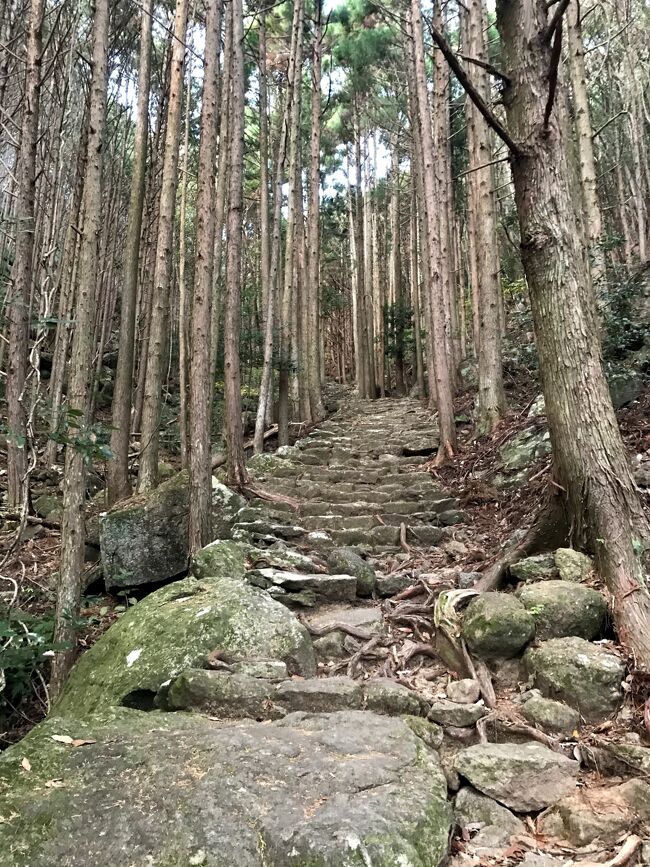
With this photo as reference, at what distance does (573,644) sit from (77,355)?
3.85 m

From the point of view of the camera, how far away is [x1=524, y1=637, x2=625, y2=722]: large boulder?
270 cm

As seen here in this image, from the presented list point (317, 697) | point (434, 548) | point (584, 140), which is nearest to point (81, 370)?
point (317, 697)

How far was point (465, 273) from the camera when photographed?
2419cm

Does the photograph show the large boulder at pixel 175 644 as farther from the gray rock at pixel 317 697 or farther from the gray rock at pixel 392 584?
the gray rock at pixel 392 584

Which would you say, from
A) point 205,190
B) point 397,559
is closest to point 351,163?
point 205,190

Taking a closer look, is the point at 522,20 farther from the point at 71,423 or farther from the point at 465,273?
the point at 465,273

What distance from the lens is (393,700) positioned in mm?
2891

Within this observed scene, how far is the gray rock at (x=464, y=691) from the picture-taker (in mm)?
2977

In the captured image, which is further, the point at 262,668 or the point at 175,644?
the point at 175,644

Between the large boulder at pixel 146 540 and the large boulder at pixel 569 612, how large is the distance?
11.3 feet

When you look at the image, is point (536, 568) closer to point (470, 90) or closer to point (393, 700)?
point (393, 700)

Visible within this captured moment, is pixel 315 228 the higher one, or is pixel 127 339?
pixel 315 228

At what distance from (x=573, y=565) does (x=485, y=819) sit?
71.3 inches

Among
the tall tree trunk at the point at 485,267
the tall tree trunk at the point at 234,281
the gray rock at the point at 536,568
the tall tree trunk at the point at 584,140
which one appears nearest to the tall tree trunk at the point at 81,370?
the tall tree trunk at the point at 234,281
